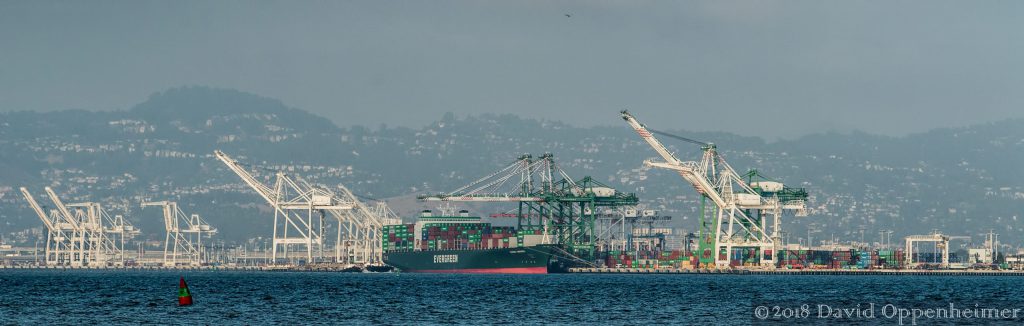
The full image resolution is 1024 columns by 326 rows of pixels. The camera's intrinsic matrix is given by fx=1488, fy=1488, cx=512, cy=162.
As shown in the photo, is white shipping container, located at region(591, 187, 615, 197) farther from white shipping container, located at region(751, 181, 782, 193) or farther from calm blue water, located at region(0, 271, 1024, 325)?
calm blue water, located at region(0, 271, 1024, 325)

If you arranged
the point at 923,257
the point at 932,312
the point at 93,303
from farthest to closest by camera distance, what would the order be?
the point at 923,257
the point at 93,303
the point at 932,312

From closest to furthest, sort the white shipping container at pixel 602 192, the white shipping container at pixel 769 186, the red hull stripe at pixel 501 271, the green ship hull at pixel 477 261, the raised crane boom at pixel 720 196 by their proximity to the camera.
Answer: the raised crane boom at pixel 720 196 < the white shipping container at pixel 769 186 < the green ship hull at pixel 477 261 < the red hull stripe at pixel 501 271 < the white shipping container at pixel 602 192

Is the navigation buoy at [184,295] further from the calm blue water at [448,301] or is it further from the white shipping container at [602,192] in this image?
the white shipping container at [602,192]

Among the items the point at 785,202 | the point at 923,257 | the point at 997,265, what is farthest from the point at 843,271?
the point at 923,257

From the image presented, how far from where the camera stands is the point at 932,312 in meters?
69.6

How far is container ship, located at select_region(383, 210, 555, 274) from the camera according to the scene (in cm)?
15625

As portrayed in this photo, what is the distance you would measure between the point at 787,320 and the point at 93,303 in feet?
130

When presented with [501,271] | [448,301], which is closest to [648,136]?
[501,271]

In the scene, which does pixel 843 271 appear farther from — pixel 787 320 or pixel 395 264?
pixel 787 320

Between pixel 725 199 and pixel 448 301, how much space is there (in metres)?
65.0

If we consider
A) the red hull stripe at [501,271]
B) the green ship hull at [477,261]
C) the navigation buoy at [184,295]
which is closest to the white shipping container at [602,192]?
the green ship hull at [477,261]

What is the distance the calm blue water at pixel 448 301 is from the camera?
218 feet

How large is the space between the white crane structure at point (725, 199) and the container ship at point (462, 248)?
18570mm

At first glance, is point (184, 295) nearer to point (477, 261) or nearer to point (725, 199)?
point (725, 199)
